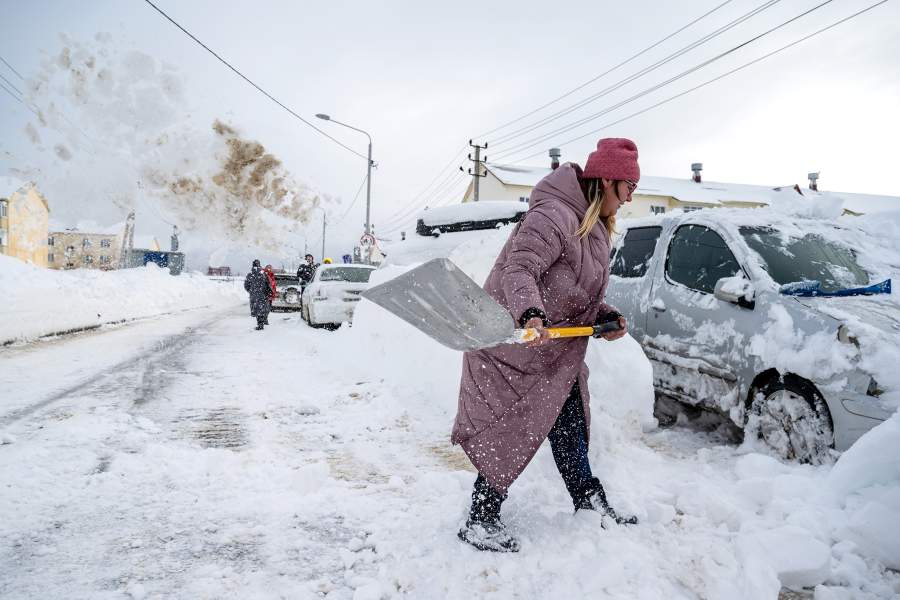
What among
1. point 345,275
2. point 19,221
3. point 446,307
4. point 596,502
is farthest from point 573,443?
point 19,221

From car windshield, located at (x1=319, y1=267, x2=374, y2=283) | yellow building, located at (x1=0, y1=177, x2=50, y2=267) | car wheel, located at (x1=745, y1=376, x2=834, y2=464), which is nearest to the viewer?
car wheel, located at (x1=745, y1=376, x2=834, y2=464)

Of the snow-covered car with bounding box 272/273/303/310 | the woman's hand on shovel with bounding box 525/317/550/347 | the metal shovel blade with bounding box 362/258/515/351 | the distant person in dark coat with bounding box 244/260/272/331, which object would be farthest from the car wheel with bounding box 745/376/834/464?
the snow-covered car with bounding box 272/273/303/310

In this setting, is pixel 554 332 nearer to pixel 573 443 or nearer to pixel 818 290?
pixel 573 443

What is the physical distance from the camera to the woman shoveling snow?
2.15 meters

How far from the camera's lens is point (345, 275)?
12.1m

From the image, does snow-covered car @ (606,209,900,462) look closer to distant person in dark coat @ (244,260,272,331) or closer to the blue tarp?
the blue tarp

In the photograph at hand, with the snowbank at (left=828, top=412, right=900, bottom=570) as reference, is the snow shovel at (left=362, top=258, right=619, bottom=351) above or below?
above

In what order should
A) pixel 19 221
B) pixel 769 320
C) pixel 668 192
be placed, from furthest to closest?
1. pixel 19 221
2. pixel 668 192
3. pixel 769 320

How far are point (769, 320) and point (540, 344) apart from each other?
7.22 feet

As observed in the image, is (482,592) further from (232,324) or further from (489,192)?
(489,192)

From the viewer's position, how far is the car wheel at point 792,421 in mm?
2906

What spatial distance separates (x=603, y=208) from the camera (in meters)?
2.37

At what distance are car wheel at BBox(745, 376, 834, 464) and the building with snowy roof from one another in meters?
32.4

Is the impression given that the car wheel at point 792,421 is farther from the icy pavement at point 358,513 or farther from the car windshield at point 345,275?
the car windshield at point 345,275
